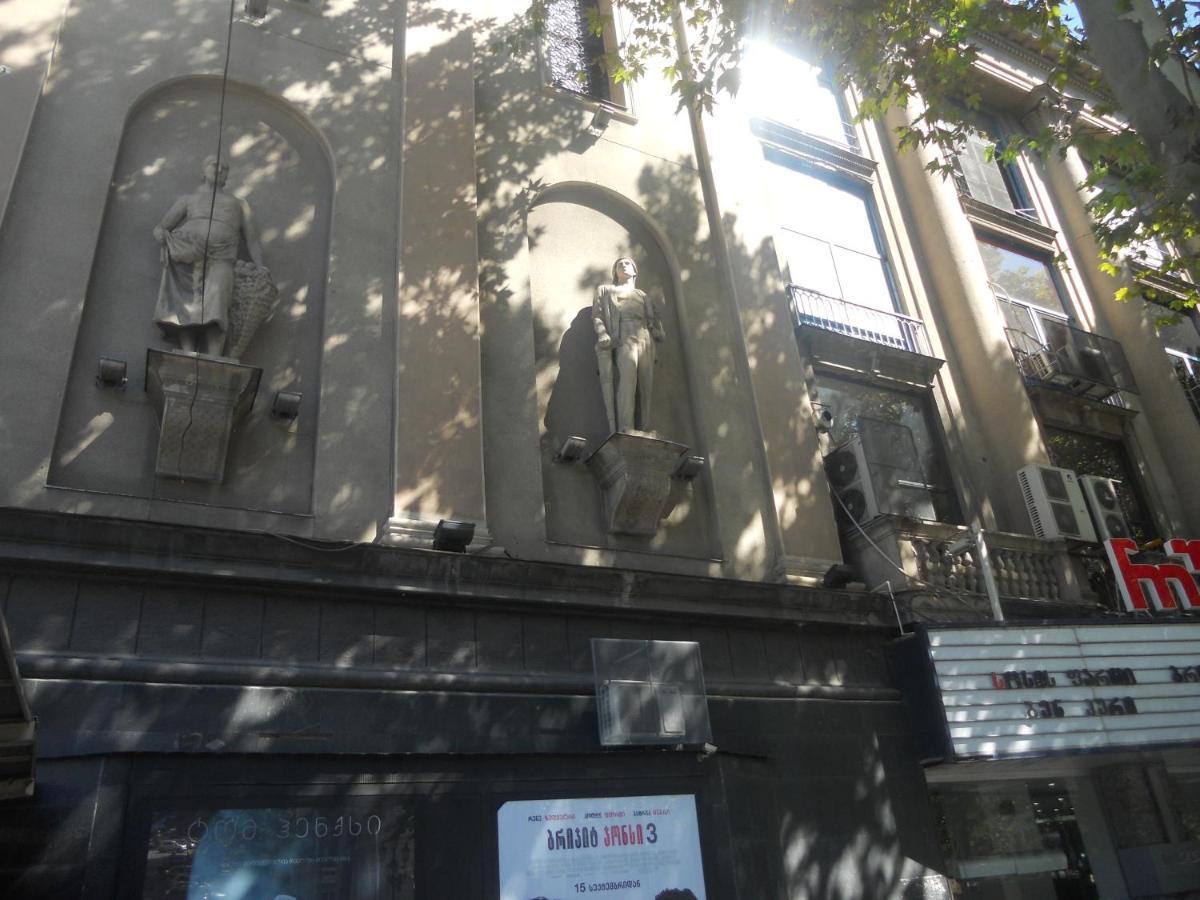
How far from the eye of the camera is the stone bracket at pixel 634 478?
10.5 m

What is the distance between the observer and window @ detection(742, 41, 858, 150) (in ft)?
54.2

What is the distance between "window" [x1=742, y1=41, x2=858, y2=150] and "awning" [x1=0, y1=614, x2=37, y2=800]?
45.0 ft

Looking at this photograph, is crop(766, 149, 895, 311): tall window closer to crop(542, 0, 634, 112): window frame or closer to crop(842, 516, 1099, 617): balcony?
crop(542, 0, 634, 112): window frame

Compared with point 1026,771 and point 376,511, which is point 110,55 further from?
point 1026,771

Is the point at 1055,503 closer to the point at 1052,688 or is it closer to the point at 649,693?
the point at 1052,688

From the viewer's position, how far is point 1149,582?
43.1 ft

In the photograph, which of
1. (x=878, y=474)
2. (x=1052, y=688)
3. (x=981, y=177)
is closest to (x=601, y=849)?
(x=1052, y=688)

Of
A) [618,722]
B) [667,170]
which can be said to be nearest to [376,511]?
[618,722]

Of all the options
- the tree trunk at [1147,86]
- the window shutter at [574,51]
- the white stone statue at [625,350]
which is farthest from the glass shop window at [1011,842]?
the window shutter at [574,51]

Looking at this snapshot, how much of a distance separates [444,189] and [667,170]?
155 inches

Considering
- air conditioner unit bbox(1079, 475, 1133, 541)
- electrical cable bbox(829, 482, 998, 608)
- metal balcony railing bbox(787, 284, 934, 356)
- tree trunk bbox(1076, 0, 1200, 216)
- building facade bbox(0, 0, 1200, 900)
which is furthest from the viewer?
metal balcony railing bbox(787, 284, 934, 356)

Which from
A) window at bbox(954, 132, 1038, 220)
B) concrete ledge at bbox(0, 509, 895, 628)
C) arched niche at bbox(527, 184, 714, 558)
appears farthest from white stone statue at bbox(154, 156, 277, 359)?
window at bbox(954, 132, 1038, 220)

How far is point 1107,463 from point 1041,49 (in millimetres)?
7496

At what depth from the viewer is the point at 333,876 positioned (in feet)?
24.3
